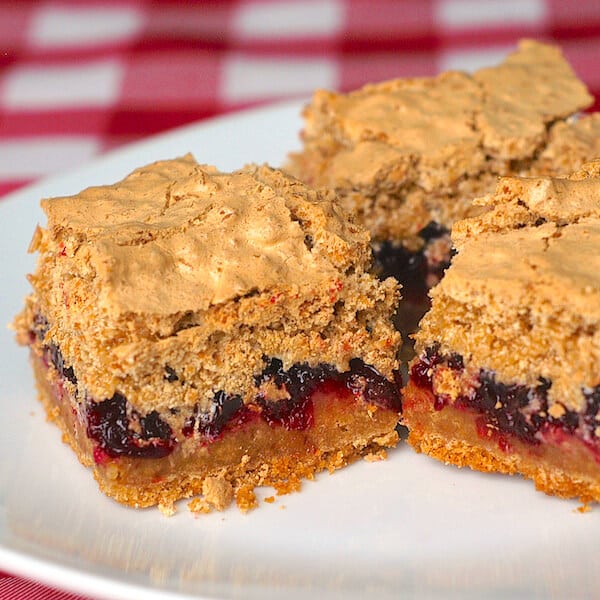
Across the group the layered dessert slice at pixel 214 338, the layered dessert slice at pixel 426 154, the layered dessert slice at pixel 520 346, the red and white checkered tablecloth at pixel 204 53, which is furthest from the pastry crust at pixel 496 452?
the red and white checkered tablecloth at pixel 204 53

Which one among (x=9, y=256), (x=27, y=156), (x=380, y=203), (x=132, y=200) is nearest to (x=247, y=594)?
(x=132, y=200)

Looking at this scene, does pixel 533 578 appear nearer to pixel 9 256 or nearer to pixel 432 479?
pixel 432 479

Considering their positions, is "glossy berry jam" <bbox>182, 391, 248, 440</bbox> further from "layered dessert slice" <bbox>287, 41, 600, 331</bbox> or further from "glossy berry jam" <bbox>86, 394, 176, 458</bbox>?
"layered dessert slice" <bbox>287, 41, 600, 331</bbox>

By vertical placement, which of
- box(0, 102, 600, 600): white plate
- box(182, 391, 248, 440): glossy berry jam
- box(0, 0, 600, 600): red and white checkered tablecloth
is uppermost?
box(182, 391, 248, 440): glossy berry jam

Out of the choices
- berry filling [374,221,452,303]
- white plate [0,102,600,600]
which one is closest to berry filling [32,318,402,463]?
white plate [0,102,600,600]

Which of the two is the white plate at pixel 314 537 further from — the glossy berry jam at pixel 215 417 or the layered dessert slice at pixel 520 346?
the glossy berry jam at pixel 215 417
